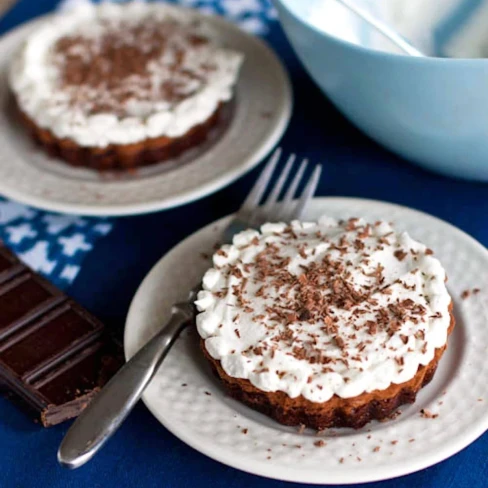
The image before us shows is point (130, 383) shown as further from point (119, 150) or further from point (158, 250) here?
point (119, 150)

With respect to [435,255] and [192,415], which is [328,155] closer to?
[435,255]

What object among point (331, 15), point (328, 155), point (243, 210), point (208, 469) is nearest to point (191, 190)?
point (243, 210)

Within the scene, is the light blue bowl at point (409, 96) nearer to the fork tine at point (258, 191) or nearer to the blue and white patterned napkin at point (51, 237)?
the fork tine at point (258, 191)

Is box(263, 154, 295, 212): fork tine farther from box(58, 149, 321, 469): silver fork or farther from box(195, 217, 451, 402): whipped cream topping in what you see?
box(195, 217, 451, 402): whipped cream topping

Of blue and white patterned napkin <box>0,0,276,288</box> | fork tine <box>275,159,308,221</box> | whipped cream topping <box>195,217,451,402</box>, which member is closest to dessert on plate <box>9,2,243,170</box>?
blue and white patterned napkin <box>0,0,276,288</box>

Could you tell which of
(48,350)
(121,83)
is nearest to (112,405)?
(48,350)

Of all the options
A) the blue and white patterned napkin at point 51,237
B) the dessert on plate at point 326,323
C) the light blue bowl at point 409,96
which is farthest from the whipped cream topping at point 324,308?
the blue and white patterned napkin at point 51,237
